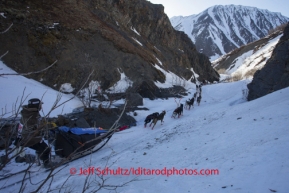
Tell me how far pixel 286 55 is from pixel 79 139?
45.3ft

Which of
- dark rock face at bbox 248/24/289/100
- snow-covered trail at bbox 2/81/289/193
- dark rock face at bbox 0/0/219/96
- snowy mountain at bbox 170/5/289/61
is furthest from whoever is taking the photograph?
snowy mountain at bbox 170/5/289/61

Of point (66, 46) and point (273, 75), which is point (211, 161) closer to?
point (273, 75)

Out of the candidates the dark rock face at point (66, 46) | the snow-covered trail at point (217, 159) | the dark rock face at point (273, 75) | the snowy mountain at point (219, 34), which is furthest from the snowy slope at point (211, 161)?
the snowy mountain at point (219, 34)

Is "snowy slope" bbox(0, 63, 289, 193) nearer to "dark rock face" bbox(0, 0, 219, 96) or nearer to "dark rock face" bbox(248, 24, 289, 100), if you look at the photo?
"dark rock face" bbox(248, 24, 289, 100)

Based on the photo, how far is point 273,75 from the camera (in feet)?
38.2

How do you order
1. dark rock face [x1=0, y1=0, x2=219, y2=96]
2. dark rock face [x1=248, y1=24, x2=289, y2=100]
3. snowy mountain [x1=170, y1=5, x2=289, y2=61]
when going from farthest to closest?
1. snowy mountain [x1=170, y1=5, x2=289, y2=61]
2. dark rock face [x1=0, y1=0, x2=219, y2=96]
3. dark rock face [x1=248, y1=24, x2=289, y2=100]

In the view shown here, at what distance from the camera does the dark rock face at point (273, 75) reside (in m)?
11.1

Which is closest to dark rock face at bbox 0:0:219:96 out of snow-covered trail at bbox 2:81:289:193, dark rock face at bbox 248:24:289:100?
dark rock face at bbox 248:24:289:100

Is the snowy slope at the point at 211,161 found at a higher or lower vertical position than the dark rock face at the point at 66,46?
lower

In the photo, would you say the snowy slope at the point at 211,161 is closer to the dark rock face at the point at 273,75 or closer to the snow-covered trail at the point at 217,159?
the snow-covered trail at the point at 217,159

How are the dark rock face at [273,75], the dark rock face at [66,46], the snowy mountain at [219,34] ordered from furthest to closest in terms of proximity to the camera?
1. the snowy mountain at [219,34]
2. the dark rock face at [66,46]
3. the dark rock face at [273,75]

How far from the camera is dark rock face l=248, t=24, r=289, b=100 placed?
11142 millimetres

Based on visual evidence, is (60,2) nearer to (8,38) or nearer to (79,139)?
(8,38)

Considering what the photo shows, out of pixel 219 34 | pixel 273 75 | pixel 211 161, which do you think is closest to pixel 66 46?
pixel 211 161
